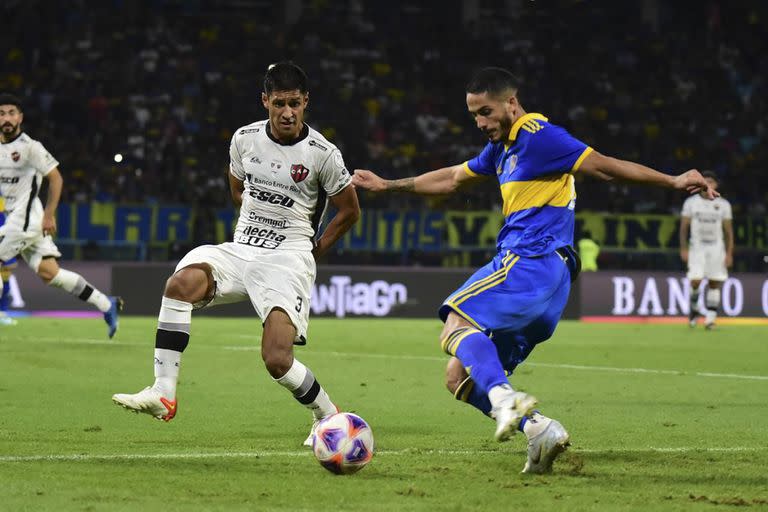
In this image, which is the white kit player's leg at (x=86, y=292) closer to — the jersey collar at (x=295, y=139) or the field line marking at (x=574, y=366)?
the field line marking at (x=574, y=366)

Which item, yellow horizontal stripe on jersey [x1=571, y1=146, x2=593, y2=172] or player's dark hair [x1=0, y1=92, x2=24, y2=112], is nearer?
yellow horizontal stripe on jersey [x1=571, y1=146, x2=593, y2=172]

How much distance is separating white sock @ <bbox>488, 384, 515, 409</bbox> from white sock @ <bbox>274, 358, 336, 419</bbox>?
4.17ft

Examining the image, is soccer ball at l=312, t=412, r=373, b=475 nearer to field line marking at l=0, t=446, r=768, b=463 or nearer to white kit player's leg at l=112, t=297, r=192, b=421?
field line marking at l=0, t=446, r=768, b=463

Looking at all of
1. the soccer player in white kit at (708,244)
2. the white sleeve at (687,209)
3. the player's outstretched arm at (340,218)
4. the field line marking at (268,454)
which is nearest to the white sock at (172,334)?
the field line marking at (268,454)

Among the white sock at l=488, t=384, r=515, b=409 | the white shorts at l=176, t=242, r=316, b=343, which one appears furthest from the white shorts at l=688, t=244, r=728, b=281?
the white sock at l=488, t=384, r=515, b=409

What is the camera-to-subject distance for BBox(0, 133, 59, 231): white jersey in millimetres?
13922

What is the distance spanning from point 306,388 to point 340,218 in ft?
3.44

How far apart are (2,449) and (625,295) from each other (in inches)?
709

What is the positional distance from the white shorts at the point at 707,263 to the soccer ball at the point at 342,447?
49.7 feet

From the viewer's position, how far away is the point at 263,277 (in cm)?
678

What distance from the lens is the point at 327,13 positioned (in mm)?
31031

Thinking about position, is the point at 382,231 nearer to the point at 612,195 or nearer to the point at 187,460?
the point at 612,195

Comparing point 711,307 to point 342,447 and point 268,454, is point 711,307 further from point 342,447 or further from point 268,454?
point 342,447

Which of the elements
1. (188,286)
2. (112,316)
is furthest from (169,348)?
(112,316)
